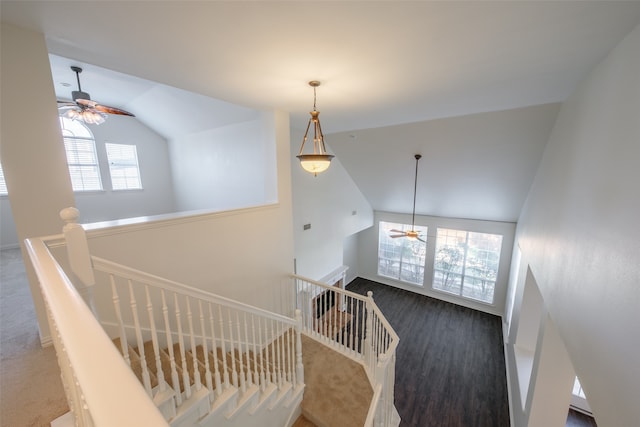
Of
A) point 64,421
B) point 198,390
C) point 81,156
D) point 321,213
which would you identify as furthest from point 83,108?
point 321,213

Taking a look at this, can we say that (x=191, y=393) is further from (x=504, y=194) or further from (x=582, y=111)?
(x=504, y=194)

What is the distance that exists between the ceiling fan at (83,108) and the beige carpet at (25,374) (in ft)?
7.91

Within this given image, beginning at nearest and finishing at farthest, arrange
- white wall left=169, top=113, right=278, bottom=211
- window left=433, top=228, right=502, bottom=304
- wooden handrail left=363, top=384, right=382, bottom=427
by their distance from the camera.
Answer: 1. wooden handrail left=363, top=384, right=382, bottom=427
2. white wall left=169, top=113, right=278, bottom=211
3. window left=433, top=228, right=502, bottom=304

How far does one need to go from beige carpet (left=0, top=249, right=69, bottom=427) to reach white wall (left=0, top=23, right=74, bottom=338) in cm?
40

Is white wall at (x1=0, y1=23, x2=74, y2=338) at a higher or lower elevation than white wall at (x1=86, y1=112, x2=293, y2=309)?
higher

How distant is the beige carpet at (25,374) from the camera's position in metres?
1.38

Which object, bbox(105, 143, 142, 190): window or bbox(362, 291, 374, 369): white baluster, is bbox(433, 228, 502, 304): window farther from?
bbox(105, 143, 142, 190): window

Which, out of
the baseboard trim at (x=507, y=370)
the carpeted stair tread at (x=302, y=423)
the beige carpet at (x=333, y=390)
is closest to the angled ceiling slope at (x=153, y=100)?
the beige carpet at (x=333, y=390)

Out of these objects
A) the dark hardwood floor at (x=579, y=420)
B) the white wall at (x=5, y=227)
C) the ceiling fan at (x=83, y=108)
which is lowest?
the dark hardwood floor at (x=579, y=420)

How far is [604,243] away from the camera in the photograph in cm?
145

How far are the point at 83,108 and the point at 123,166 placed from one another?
8.63ft

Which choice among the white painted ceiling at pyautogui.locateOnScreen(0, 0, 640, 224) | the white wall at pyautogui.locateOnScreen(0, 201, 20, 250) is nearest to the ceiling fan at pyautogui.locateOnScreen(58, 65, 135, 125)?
the white painted ceiling at pyautogui.locateOnScreen(0, 0, 640, 224)

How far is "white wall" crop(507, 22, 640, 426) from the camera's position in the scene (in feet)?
3.90

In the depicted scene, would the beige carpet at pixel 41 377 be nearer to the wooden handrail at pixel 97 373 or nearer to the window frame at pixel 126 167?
the wooden handrail at pixel 97 373
